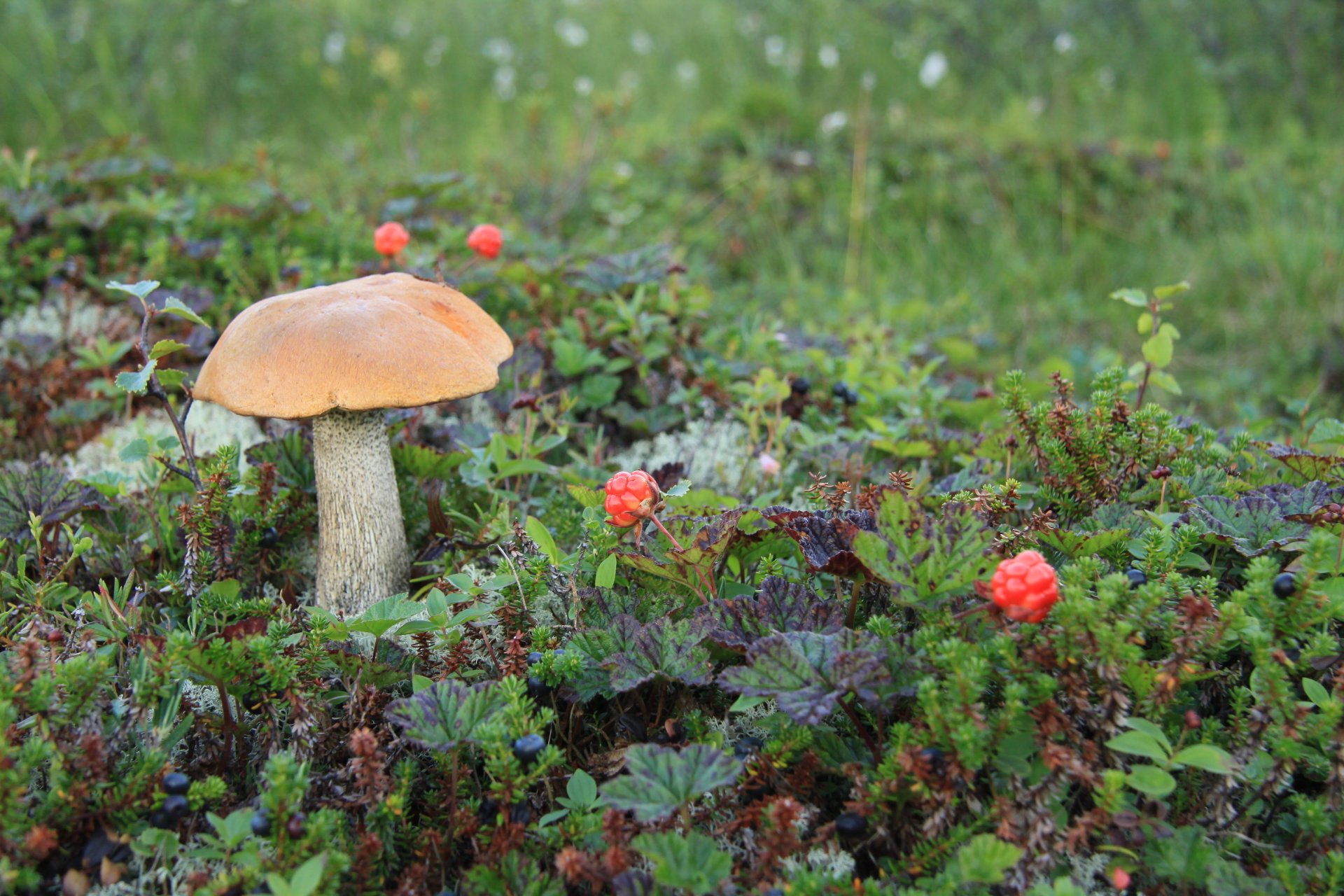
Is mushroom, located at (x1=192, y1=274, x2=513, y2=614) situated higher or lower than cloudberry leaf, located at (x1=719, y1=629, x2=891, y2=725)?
higher

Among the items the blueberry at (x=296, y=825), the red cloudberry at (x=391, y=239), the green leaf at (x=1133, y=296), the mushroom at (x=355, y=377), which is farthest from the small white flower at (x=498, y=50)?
the blueberry at (x=296, y=825)

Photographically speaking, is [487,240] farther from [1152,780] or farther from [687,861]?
[1152,780]

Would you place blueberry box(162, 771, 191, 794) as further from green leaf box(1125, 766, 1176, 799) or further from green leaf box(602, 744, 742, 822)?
green leaf box(1125, 766, 1176, 799)

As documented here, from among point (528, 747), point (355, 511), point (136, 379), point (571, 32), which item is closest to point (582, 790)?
point (528, 747)

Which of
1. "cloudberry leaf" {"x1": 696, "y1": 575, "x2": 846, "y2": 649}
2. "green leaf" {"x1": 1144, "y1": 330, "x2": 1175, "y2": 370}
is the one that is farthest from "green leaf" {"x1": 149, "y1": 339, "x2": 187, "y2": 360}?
"green leaf" {"x1": 1144, "y1": 330, "x2": 1175, "y2": 370}

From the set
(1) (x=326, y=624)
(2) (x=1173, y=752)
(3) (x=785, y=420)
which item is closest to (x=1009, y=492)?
(2) (x=1173, y=752)

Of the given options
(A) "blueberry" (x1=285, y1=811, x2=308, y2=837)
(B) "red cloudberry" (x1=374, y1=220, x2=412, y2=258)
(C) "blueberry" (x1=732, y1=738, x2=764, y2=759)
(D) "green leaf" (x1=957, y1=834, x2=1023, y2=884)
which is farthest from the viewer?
(B) "red cloudberry" (x1=374, y1=220, x2=412, y2=258)
